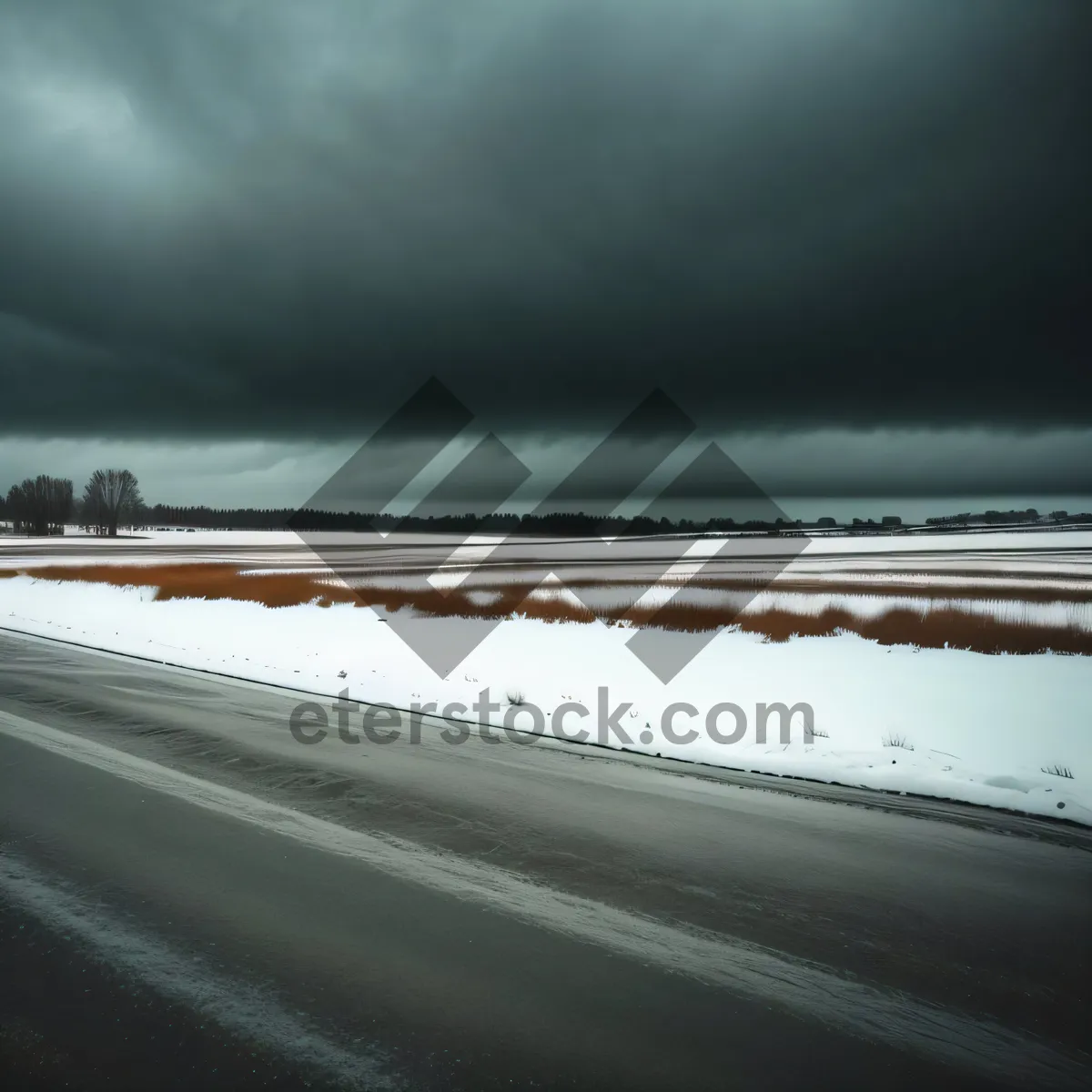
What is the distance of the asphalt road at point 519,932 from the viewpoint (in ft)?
10.2

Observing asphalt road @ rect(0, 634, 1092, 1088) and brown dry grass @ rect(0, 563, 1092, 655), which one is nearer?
asphalt road @ rect(0, 634, 1092, 1088)

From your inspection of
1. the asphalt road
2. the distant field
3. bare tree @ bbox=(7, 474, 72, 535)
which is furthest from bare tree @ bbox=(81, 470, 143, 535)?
the asphalt road

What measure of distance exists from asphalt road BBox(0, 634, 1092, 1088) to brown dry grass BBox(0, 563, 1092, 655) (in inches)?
504

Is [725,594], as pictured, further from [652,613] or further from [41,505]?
[41,505]

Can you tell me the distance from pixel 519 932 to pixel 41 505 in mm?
166066

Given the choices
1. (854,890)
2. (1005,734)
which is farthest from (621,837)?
(1005,734)

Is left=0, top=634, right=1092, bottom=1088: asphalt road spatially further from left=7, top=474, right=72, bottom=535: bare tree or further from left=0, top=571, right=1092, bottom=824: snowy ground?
left=7, top=474, right=72, bottom=535: bare tree

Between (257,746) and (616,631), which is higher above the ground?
(616,631)

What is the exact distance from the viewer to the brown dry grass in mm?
17722

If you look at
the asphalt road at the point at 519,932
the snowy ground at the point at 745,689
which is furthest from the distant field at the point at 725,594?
the asphalt road at the point at 519,932

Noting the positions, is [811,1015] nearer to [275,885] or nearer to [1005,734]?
[275,885]

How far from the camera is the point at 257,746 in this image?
784 cm

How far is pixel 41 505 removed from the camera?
13888 centimetres

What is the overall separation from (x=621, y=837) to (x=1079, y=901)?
3013 mm
